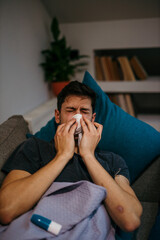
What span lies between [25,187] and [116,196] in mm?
335

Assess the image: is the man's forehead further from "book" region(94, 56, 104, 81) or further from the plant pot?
"book" region(94, 56, 104, 81)

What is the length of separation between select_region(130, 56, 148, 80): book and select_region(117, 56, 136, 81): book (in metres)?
0.05

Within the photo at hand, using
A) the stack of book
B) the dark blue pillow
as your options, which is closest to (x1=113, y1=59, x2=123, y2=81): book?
the stack of book

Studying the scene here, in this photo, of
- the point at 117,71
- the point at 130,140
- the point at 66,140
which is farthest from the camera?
the point at 117,71

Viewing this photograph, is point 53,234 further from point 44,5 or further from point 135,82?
point 44,5

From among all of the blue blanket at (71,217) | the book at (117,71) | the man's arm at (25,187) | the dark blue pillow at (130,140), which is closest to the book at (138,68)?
the book at (117,71)

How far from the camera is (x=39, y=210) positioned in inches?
26.9

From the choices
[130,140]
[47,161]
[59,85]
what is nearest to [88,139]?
[47,161]

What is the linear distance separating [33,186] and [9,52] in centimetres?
120

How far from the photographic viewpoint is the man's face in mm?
1044

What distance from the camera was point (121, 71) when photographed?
227 cm

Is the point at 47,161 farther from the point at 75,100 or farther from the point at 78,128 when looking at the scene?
the point at 75,100

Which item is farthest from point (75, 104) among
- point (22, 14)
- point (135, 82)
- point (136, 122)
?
point (135, 82)

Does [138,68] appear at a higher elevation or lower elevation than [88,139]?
higher
